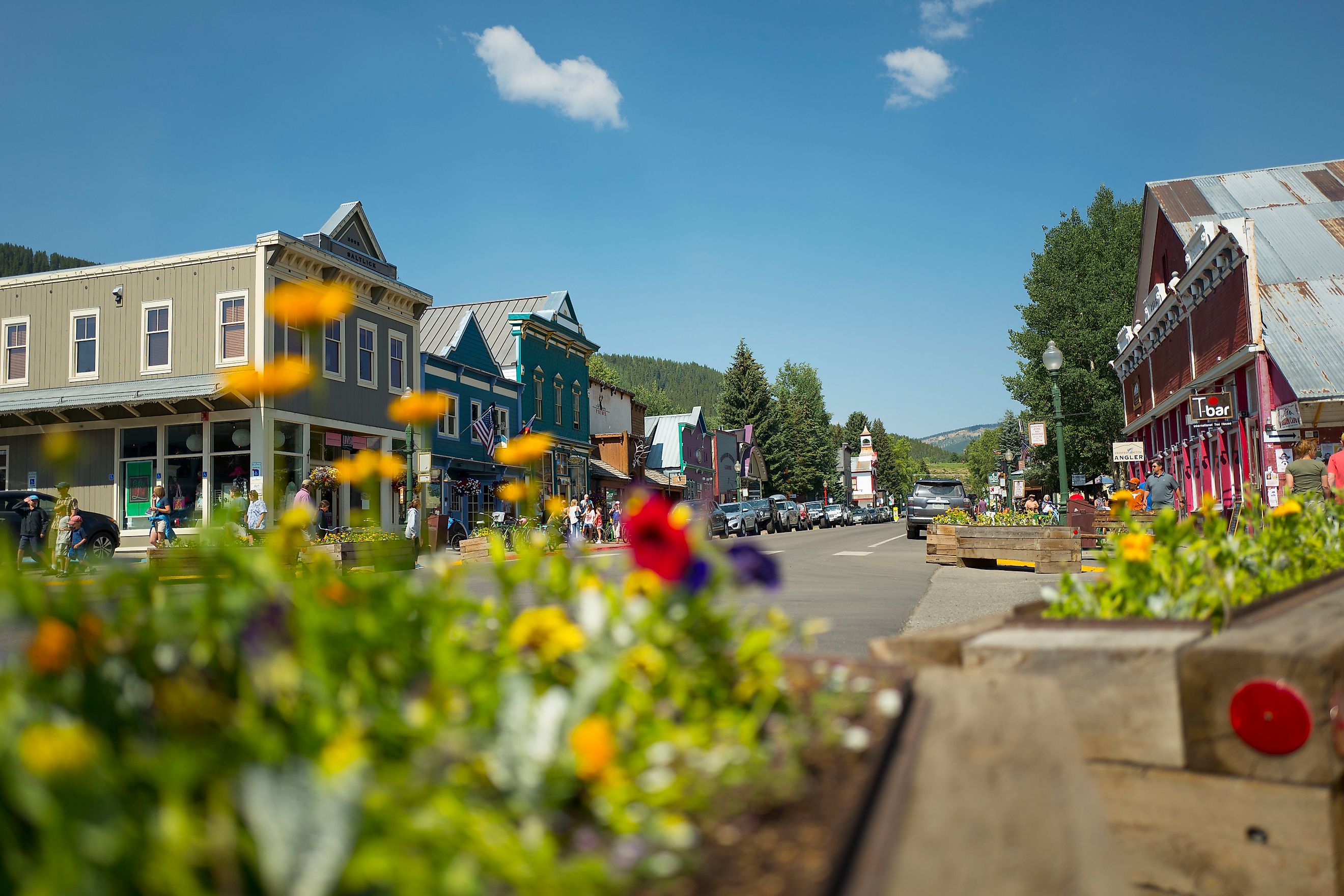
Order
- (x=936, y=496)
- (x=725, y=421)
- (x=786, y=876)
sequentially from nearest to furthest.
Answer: (x=786, y=876) < (x=936, y=496) < (x=725, y=421)

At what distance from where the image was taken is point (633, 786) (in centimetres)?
117

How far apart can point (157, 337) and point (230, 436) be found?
365 cm

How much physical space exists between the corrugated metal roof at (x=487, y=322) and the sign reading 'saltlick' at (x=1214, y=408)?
2353 cm

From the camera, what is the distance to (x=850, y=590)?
1232 cm

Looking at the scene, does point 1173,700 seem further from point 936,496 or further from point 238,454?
point 936,496

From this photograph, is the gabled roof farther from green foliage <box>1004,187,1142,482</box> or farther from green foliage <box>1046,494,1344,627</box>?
green foliage <box>1046,494,1344,627</box>

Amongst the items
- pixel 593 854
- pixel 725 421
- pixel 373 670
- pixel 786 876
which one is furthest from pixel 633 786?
pixel 725 421

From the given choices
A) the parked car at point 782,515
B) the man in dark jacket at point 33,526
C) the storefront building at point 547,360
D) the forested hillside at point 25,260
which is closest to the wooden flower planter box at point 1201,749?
the man in dark jacket at point 33,526

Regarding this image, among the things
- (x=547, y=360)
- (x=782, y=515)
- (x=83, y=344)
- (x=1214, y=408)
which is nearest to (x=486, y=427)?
(x=547, y=360)

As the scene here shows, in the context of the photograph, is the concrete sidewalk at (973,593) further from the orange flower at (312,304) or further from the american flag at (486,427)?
the american flag at (486,427)

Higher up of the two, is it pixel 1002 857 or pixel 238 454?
pixel 238 454

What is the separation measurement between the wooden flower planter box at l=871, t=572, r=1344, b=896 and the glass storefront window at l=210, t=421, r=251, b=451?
910 inches

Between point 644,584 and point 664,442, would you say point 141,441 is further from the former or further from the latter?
point 664,442

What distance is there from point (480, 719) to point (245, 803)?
1.13 ft
